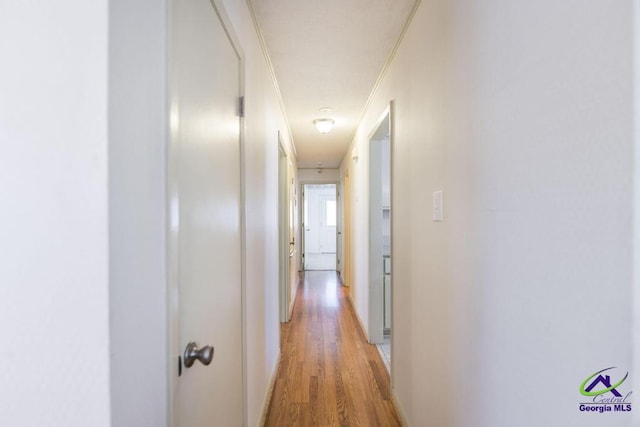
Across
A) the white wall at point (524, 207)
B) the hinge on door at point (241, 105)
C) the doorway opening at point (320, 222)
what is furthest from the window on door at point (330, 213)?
the hinge on door at point (241, 105)

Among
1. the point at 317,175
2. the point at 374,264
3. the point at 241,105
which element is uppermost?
the point at 317,175

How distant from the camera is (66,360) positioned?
0.55 metres

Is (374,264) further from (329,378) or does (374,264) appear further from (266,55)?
(266,55)

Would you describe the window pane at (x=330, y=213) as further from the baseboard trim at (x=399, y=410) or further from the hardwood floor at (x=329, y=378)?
the baseboard trim at (x=399, y=410)

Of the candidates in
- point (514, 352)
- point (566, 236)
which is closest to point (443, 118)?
point (566, 236)

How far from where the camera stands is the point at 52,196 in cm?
55

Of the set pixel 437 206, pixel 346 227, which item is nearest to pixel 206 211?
pixel 437 206

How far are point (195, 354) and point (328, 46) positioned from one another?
1.95 meters

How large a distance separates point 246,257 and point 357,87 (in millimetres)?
1921

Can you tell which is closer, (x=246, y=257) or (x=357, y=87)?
(x=246, y=257)

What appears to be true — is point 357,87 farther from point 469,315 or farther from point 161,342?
point 161,342

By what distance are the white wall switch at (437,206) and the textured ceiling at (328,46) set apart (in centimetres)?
107

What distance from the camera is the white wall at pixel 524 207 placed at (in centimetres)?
53

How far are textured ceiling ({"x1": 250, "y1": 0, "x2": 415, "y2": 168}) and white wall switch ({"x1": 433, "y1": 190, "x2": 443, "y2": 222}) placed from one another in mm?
1068
